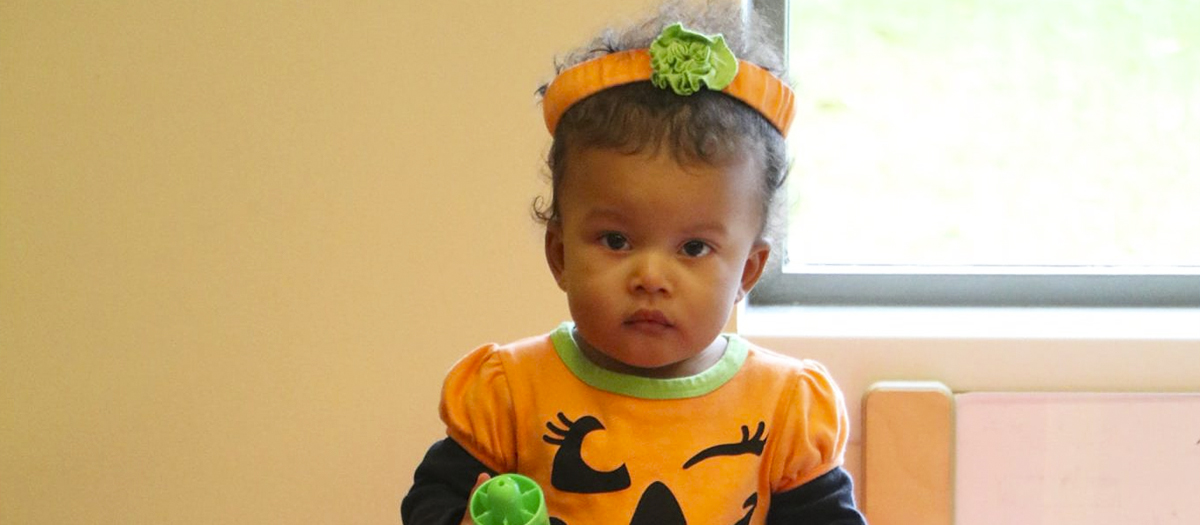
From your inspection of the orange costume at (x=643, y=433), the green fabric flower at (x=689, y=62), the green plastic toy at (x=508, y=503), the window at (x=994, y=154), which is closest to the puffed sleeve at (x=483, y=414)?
the orange costume at (x=643, y=433)

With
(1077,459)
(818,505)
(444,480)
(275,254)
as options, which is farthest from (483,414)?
(1077,459)

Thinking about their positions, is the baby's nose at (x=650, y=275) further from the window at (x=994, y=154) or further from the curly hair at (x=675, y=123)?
the window at (x=994, y=154)

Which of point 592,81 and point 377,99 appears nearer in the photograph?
point 592,81

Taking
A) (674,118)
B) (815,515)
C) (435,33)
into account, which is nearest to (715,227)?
(674,118)

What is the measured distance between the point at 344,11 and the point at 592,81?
1.63 ft

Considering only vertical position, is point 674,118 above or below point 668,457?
above

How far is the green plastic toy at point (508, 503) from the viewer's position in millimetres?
756

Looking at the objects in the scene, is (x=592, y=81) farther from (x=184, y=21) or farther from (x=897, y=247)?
(x=897, y=247)

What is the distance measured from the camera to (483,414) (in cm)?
91

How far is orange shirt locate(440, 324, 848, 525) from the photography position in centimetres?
88

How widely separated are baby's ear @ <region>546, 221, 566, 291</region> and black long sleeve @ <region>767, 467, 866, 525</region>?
0.24 meters

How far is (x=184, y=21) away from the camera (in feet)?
4.20

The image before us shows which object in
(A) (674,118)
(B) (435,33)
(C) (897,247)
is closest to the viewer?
(A) (674,118)

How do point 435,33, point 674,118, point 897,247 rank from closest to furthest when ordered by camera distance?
point 674,118 → point 435,33 → point 897,247
